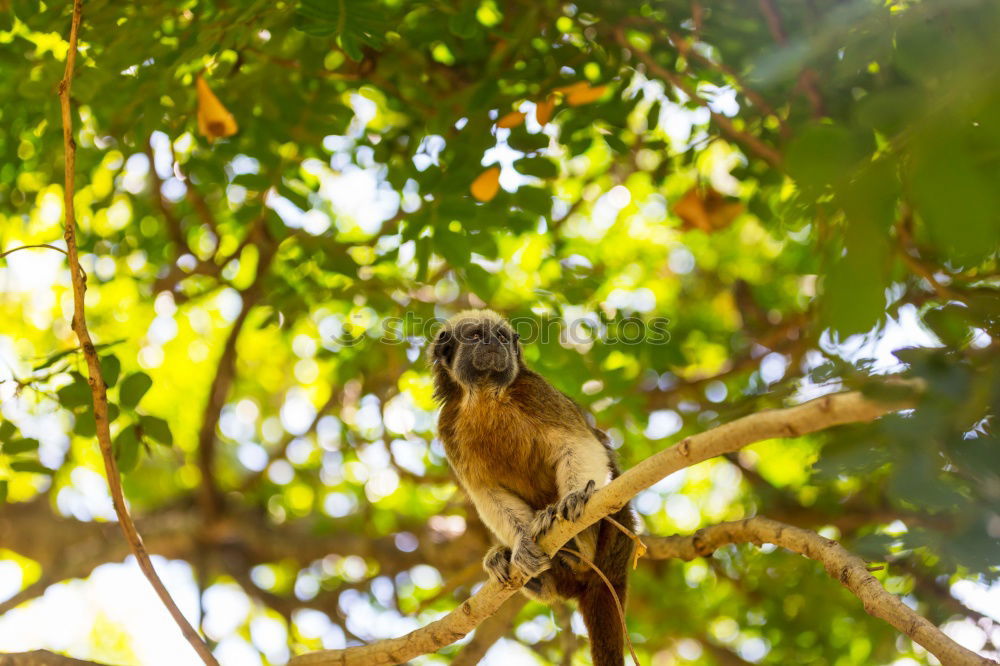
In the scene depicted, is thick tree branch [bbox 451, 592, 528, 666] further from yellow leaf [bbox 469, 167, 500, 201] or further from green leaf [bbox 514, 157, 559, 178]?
green leaf [bbox 514, 157, 559, 178]

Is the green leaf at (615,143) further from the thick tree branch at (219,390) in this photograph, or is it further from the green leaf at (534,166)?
the thick tree branch at (219,390)

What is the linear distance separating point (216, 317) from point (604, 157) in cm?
331

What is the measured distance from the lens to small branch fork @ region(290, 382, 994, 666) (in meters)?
1.83

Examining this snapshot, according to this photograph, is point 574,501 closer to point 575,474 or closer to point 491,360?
point 575,474

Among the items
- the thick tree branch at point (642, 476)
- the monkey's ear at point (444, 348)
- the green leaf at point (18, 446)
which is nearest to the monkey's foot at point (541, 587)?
the thick tree branch at point (642, 476)

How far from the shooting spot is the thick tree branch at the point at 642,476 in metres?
1.80

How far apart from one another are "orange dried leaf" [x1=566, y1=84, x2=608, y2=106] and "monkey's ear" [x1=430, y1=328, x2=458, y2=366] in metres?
1.27

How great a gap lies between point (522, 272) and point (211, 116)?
94.6 inches

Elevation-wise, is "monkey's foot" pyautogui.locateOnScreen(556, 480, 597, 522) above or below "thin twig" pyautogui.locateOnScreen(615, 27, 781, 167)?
below

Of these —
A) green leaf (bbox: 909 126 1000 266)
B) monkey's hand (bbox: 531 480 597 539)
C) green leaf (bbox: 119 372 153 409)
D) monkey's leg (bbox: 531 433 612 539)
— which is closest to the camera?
green leaf (bbox: 909 126 1000 266)

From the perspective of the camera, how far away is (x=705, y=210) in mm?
4859

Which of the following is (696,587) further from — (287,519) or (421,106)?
(421,106)

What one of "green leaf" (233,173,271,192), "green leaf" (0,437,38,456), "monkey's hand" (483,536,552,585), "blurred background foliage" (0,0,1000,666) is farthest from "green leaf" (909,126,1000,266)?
"green leaf" (0,437,38,456)

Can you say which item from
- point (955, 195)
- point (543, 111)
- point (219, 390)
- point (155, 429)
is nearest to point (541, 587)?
point (155, 429)
